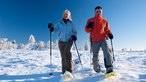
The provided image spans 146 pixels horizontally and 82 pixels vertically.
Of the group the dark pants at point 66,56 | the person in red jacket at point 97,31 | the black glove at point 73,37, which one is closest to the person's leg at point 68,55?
the dark pants at point 66,56

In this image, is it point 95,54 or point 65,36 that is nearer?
point 95,54

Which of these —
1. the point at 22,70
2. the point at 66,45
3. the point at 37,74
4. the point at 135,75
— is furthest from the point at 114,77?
the point at 22,70

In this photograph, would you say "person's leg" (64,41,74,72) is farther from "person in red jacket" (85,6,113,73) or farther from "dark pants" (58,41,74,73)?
"person in red jacket" (85,6,113,73)

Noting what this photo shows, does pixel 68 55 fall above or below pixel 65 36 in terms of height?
below

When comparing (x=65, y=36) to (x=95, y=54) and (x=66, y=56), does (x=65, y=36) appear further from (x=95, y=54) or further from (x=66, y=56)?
(x=95, y=54)

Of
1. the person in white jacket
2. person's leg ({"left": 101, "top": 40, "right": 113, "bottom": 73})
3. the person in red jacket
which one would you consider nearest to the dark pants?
the person in white jacket

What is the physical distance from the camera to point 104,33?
10.7 meters

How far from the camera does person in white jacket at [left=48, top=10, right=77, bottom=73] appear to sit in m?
11.4

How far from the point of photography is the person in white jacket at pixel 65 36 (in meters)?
11.4

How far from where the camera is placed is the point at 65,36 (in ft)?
37.4

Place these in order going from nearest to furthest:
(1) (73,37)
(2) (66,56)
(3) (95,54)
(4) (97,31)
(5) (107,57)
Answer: (5) (107,57) < (4) (97,31) < (3) (95,54) < (1) (73,37) < (2) (66,56)

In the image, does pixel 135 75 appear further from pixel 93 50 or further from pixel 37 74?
pixel 37 74

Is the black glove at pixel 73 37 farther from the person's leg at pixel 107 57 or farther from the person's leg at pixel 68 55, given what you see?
the person's leg at pixel 107 57

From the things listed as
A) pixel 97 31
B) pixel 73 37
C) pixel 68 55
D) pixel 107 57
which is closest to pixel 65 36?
pixel 73 37
